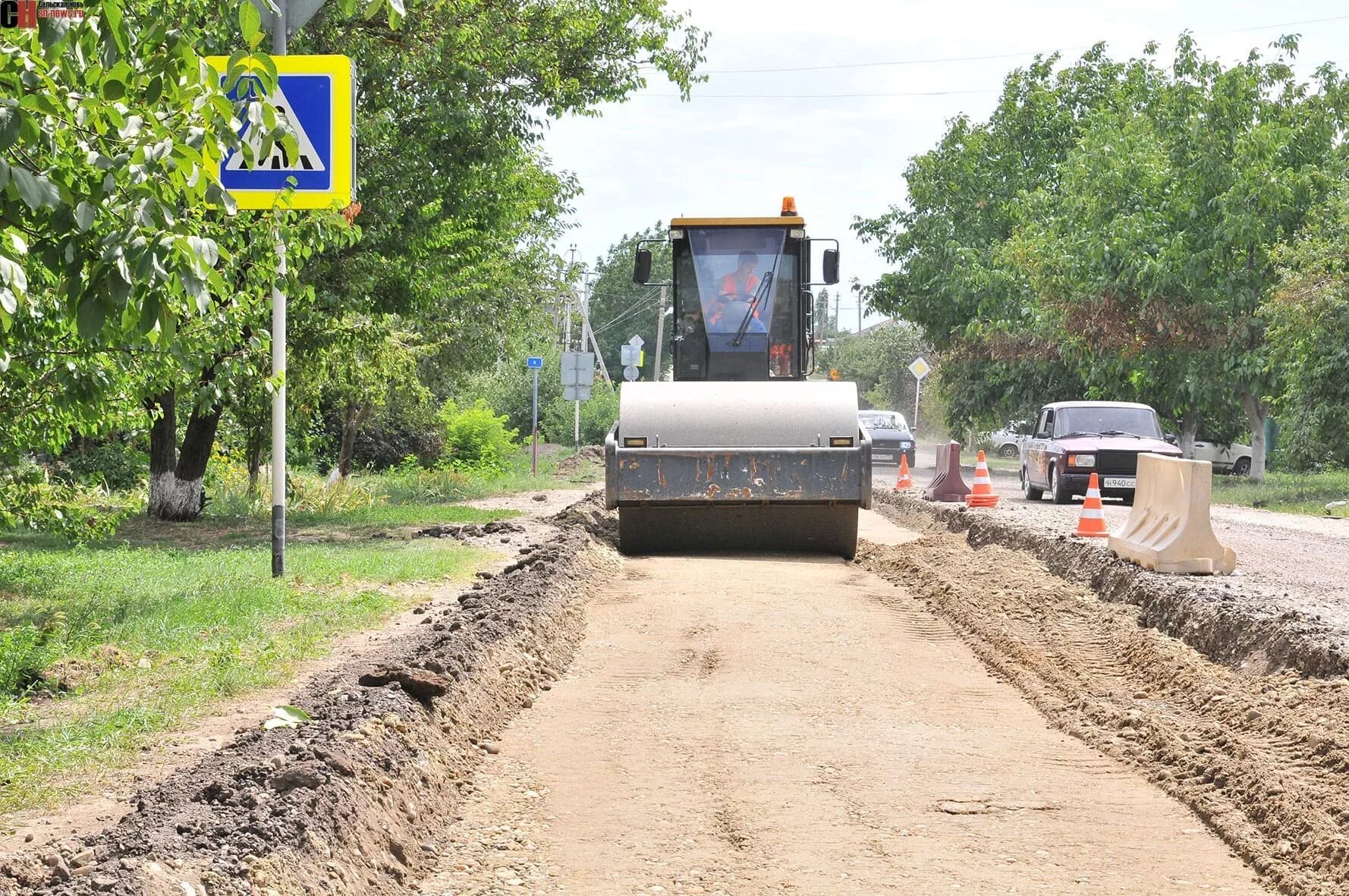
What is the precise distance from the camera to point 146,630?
8867 millimetres

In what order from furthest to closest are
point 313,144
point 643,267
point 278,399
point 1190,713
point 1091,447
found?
point 1091,447 → point 643,267 → point 278,399 → point 313,144 → point 1190,713

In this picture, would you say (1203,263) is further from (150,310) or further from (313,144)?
(150,310)

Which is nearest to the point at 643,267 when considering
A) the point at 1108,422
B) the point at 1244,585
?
the point at 1244,585

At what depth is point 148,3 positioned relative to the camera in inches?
346

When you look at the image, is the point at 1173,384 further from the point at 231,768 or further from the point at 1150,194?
the point at 231,768

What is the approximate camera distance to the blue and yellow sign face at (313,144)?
9.66 meters

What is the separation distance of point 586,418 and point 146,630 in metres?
40.2

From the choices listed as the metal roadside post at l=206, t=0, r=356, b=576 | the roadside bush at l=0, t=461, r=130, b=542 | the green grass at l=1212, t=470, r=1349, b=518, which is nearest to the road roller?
the metal roadside post at l=206, t=0, r=356, b=576

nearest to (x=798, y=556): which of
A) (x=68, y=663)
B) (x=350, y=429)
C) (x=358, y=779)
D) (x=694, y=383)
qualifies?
(x=694, y=383)

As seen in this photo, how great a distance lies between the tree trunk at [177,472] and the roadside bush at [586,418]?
95.2ft

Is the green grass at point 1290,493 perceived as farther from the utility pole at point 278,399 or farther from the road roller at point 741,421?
the utility pole at point 278,399

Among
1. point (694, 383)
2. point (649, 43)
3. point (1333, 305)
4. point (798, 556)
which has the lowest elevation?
point (798, 556)

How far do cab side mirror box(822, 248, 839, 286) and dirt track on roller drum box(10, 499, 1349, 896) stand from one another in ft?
19.4

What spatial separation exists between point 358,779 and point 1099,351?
29.6 metres
